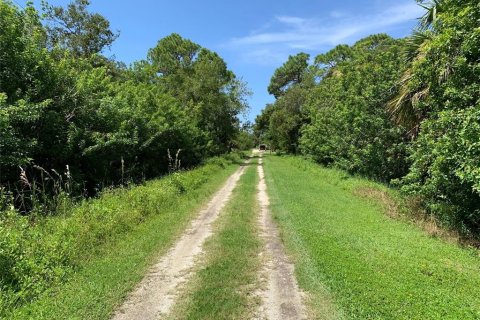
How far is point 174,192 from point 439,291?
11.3 metres

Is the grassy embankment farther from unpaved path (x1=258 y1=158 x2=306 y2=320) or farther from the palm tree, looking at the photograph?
the palm tree

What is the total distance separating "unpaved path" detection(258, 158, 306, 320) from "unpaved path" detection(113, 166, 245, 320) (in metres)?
1.51

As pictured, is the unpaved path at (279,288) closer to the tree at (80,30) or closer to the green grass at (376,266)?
the green grass at (376,266)

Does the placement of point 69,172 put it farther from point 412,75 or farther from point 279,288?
point 412,75

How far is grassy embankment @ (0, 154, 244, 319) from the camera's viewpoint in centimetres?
540

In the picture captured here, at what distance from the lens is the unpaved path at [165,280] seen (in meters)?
5.31

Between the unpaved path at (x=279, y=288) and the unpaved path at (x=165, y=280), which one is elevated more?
the unpaved path at (x=165, y=280)

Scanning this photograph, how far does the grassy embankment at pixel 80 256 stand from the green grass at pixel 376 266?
3.29 meters

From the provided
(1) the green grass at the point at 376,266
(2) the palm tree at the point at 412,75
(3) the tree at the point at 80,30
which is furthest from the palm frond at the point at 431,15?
(3) the tree at the point at 80,30

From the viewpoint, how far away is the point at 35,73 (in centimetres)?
1251

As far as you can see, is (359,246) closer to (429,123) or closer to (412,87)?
(429,123)

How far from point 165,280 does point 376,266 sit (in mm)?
4121

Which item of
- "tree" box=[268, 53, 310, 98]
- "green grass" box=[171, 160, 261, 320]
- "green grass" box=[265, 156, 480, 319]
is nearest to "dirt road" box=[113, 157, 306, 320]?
"green grass" box=[171, 160, 261, 320]

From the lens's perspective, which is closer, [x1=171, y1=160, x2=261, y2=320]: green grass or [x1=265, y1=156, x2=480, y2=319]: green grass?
[x1=171, y1=160, x2=261, y2=320]: green grass
